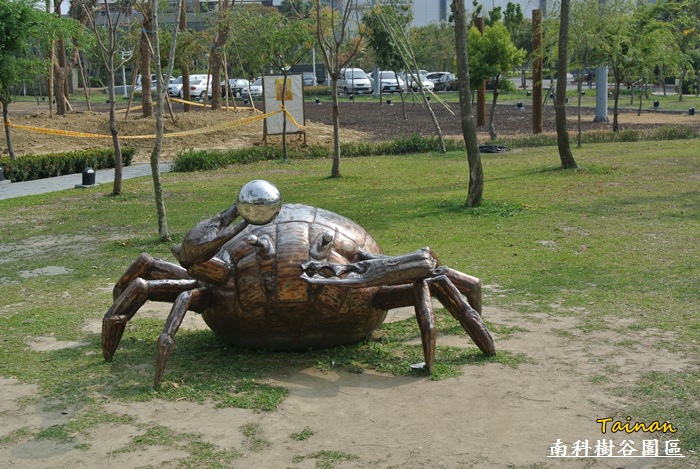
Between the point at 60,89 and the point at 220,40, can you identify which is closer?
the point at 220,40

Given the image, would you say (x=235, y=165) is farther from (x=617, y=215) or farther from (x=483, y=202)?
(x=617, y=215)

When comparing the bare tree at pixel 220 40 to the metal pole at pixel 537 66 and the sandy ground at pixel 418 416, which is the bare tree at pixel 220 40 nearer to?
the metal pole at pixel 537 66

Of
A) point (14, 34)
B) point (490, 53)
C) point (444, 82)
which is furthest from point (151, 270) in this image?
point (444, 82)

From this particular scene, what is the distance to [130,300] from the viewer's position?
7.24 meters

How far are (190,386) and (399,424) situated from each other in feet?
5.88

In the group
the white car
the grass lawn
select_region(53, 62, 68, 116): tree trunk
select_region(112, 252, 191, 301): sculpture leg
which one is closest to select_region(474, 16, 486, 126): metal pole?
the grass lawn

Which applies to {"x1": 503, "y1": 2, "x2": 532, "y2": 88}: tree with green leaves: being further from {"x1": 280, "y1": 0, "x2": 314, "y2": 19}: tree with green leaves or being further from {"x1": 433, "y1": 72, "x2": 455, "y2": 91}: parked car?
{"x1": 280, "y1": 0, "x2": 314, "y2": 19}: tree with green leaves

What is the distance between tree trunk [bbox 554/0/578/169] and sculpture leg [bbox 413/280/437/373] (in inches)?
481

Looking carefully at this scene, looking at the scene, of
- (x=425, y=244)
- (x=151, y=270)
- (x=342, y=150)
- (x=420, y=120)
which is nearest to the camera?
(x=151, y=270)

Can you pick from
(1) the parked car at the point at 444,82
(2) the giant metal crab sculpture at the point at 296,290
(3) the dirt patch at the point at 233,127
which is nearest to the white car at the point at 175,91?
(3) the dirt patch at the point at 233,127

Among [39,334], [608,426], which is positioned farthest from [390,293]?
[39,334]

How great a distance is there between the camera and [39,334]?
8469 mm

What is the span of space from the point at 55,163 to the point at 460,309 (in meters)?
17.0

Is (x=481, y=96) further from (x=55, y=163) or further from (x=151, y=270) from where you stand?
(x=151, y=270)
